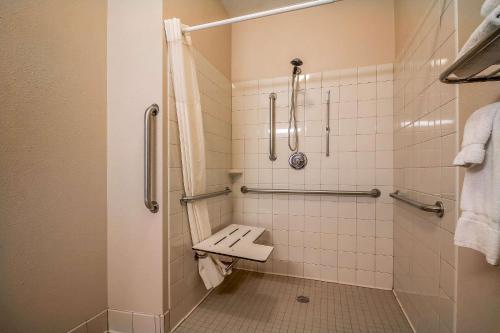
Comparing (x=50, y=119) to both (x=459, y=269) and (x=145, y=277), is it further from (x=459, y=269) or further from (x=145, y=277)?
(x=459, y=269)

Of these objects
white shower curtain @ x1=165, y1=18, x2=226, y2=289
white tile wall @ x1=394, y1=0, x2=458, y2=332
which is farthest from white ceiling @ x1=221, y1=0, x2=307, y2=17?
white tile wall @ x1=394, y1=0, x2=458, y2=332

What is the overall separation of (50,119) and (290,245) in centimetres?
188

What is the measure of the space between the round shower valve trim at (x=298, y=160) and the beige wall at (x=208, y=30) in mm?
1012

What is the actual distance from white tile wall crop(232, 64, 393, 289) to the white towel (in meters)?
1.07

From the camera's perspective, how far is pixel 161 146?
1.22 m

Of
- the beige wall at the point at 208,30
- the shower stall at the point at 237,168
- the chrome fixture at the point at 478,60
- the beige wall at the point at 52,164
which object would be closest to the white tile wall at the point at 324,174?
the shower stall at the point at 237,168

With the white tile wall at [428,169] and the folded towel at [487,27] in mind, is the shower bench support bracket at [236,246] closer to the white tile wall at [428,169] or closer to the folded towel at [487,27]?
the white tile wall at [428,169]

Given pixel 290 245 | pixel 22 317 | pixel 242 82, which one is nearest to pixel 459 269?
pixel 290 245

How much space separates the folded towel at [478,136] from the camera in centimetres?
64

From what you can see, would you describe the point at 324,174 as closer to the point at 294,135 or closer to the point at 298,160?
the point at 298,160

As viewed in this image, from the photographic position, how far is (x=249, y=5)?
6.57ft

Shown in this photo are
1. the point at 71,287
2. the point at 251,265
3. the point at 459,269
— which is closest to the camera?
the point at 459,269

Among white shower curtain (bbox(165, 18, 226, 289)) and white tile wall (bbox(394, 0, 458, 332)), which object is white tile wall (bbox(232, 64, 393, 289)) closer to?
white tile wall (bbox(394, 0, 458, 332))

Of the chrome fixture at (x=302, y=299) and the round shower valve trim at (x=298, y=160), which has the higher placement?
the round shower valve trim at (x=298, y=160)
